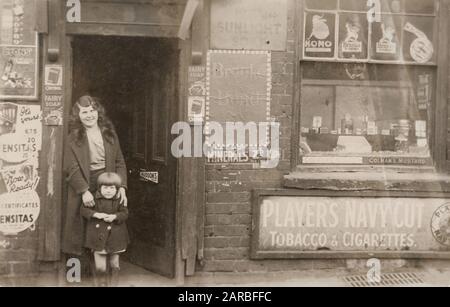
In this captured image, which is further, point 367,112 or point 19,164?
point 367,112

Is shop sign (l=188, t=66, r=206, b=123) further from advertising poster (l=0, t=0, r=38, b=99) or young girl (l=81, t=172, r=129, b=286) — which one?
advertising poster (l=0, t=0, r=38, b=99)

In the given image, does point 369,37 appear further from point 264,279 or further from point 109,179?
point 109,179

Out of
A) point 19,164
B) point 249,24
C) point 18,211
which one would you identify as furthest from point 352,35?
point 18,211

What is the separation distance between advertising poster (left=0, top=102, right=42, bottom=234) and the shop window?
2.71 metres

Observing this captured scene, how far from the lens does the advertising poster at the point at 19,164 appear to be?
5.79 meters

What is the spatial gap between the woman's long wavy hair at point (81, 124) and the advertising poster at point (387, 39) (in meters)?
2.84

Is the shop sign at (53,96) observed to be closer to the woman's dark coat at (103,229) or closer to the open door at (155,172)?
the woman's dark coat at (103,229)

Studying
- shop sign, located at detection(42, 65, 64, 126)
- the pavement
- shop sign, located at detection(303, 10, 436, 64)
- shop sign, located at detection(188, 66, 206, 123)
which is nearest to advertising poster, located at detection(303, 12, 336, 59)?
shop sign, located at detection(303, 10, 436, 64)

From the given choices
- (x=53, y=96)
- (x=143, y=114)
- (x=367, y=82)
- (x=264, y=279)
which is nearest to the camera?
(x=53, y=96)

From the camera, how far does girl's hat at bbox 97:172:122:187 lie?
5.62 meters

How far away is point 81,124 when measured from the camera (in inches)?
227

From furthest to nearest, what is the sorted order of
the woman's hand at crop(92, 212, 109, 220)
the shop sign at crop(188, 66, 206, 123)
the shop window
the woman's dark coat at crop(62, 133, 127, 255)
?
the shop window, the shop sign at crop(188, 66, 206, 123), the woman's dark coat at crop(62, 133, 127, 255), the woman's hand at crop(92, 212, 109, 220)

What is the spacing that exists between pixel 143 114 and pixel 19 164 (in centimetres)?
146
